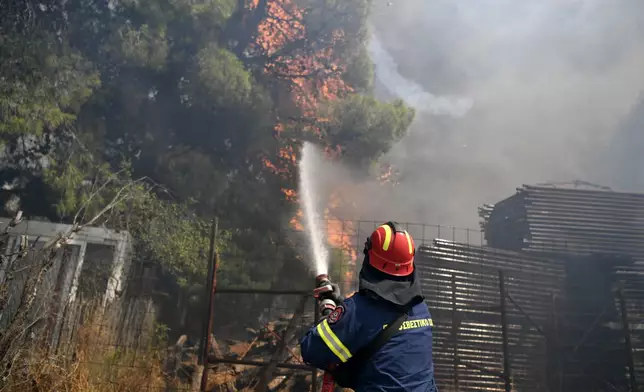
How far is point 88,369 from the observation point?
17.1ft

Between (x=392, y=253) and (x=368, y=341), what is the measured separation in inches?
17.0

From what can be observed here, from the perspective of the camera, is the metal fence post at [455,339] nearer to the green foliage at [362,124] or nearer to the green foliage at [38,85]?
the green foliage at [362,124]

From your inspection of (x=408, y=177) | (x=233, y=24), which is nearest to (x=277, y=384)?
(x=233, y=24)

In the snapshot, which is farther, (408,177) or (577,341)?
(408,177)

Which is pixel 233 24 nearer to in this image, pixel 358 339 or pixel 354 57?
pixel 354 57

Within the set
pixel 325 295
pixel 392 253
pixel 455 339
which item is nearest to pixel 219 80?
pixel 455 339

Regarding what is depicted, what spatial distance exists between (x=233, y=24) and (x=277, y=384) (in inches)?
452

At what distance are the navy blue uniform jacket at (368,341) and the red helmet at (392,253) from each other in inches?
7.5

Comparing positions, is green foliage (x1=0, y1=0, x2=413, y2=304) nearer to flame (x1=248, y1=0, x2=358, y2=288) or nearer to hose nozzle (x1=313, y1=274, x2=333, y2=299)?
flame (x1=248, y1=0, x2=358, y2=288)

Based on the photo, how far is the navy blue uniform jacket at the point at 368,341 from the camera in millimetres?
2174

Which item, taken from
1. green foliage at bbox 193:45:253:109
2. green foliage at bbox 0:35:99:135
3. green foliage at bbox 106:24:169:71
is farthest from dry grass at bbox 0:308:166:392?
green foliage at bbox 106:24:169:71

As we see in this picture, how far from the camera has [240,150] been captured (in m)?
14.1

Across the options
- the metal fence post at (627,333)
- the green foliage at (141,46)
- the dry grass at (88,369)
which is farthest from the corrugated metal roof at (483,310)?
the green foliage at (141,46)

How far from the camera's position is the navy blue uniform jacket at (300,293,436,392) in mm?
2174
